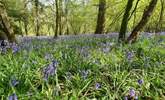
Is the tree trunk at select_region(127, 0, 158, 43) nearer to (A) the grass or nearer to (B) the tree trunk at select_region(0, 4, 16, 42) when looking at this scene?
(A) the grass

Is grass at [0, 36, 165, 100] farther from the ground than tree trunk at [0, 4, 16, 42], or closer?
closer

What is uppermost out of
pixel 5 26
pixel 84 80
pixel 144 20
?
pixel 144 20

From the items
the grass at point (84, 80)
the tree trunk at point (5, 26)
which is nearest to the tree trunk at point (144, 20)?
the grass at point (84, 80)

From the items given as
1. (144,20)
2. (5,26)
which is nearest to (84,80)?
(144,20)

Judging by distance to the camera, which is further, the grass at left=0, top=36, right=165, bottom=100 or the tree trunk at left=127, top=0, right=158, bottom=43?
the tree trunk at left=127, top=0, right=158, bottom=43

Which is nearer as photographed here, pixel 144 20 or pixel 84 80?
pixel 84 80

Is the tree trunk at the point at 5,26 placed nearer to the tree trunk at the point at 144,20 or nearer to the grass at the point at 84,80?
the grass at the point at 84,80

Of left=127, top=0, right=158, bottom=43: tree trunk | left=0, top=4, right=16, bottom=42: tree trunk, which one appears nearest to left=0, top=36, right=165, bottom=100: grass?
left=127, top=0, right=158, bottom=43: tree trunk

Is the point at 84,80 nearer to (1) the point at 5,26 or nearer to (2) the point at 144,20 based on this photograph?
(2) the point at 144,20

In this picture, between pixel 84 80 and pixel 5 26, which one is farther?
pixel 5 26

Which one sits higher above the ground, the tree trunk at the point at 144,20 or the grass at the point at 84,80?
the tree trunk at the point at 144,20

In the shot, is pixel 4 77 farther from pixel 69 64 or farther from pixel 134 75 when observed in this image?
pixel 134 75

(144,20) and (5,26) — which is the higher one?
(144,20)

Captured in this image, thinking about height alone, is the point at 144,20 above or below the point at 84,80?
above
